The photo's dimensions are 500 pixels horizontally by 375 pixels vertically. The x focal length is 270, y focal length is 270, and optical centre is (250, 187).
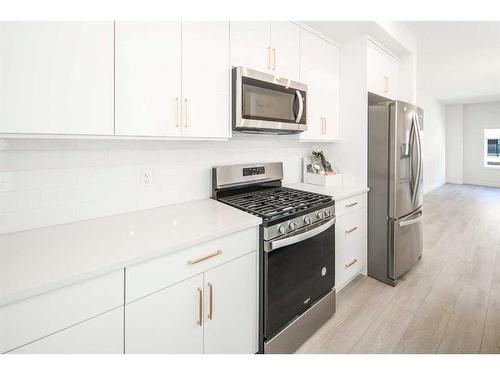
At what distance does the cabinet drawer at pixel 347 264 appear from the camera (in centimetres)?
224

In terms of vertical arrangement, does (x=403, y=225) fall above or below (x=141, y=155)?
below

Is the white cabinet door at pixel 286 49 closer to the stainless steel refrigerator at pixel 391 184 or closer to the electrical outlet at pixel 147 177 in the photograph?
the stainless steel refrigerator at pixel 391 184

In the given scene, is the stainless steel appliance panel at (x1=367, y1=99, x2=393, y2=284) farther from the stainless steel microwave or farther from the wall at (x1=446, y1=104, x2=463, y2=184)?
the wall at (x1=446, y1=104, x2=463, y2=184)

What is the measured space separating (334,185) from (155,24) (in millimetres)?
1982

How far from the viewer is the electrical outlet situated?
5.57ft

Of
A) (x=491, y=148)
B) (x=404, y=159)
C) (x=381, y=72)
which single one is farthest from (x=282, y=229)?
(x=491, y=148)

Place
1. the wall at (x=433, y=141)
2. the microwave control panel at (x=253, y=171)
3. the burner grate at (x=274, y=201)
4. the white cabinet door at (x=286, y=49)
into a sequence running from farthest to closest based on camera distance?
the wall at (x=433, y=141), the microwave control panel at (x=253, y=171), the white cabinet door at (x=286, y=49), the burner grate at (x=274, y=201)

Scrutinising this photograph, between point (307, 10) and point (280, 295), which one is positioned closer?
point (307, 10)

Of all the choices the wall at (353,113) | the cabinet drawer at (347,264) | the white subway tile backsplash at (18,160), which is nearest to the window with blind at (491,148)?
the wall at (353,113)

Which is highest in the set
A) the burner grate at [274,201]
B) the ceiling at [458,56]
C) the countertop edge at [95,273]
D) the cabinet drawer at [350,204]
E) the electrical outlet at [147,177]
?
the ceiling at [458,56]

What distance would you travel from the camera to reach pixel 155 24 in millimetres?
1380

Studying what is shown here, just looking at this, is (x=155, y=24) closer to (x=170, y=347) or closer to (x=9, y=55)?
(x=9, y=55)

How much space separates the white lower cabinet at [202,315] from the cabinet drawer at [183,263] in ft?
0.10
